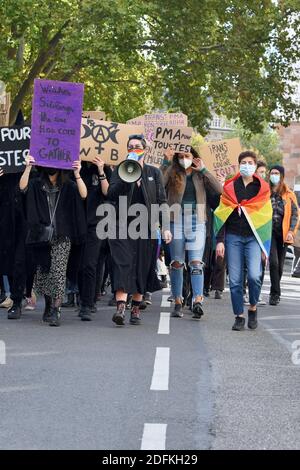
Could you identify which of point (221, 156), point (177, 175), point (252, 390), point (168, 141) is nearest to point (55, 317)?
point (177, 175)

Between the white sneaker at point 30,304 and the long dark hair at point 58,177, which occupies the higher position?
the long dark hair at point 58,177

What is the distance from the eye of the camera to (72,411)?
7.15 meters

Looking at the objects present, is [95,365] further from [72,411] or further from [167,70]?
[167,70]

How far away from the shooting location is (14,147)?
43.9 feet

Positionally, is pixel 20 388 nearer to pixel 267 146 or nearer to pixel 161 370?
pixel 161 370

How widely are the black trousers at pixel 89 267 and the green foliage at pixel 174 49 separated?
17.7m

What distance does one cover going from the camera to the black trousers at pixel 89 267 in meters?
12.9

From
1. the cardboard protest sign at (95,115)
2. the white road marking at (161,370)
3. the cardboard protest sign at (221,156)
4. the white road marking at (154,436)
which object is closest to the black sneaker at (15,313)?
the white road marking at (161,370)

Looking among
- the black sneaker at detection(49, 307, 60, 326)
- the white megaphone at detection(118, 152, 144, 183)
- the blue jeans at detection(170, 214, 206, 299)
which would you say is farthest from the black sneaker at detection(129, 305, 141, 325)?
the white megaphone at detection(118, 152, 144, 183)

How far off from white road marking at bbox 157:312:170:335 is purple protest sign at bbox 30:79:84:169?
188cm

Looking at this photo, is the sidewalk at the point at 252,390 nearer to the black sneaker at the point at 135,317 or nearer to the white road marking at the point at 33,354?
the black sneaker at the point at 135,317

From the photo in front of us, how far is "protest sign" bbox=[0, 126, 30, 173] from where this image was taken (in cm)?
1324

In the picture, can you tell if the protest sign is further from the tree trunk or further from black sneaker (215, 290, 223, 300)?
the tree trunk

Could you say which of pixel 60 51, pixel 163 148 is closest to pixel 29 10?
pixel 60 51
